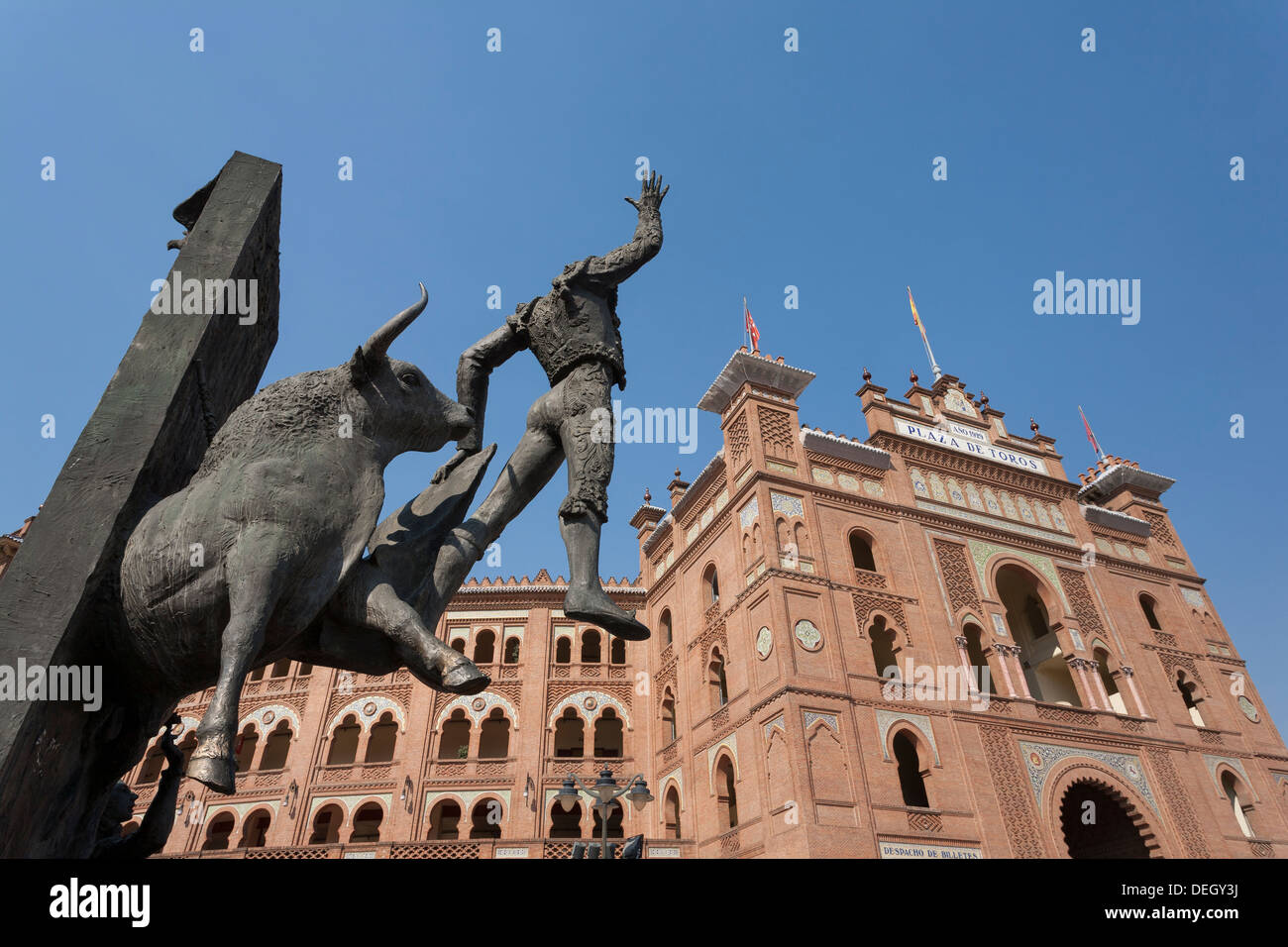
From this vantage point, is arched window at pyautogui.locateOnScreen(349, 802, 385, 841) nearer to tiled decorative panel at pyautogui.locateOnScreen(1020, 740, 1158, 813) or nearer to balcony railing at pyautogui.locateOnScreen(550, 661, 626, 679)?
balcony railing at pyautogui.locateOnScreen(550, 661, 626, 679)

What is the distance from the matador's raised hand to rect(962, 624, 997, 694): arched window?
1728cm

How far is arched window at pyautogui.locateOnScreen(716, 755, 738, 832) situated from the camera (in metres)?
17.1

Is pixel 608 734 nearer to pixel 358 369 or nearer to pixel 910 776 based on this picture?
pixel 910 776

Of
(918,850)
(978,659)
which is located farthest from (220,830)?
(978,659)

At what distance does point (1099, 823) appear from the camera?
60.9 feet

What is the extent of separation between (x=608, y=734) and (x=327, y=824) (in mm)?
7679

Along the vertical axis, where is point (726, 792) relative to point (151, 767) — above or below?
below

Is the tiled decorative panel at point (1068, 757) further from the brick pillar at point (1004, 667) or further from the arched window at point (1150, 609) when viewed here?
the arched window at point (1150, 609)

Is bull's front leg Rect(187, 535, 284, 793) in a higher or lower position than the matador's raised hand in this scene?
lower

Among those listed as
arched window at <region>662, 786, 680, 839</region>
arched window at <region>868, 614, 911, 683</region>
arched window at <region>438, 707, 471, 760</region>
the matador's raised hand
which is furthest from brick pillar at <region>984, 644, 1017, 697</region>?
the matador's raised hand

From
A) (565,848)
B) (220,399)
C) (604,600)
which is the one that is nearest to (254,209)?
(220,399)

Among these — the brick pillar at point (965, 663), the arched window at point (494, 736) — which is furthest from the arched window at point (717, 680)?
the arched window at point (494, 736)

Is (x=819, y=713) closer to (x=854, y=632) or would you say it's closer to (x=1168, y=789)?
(x=854, y=632)
